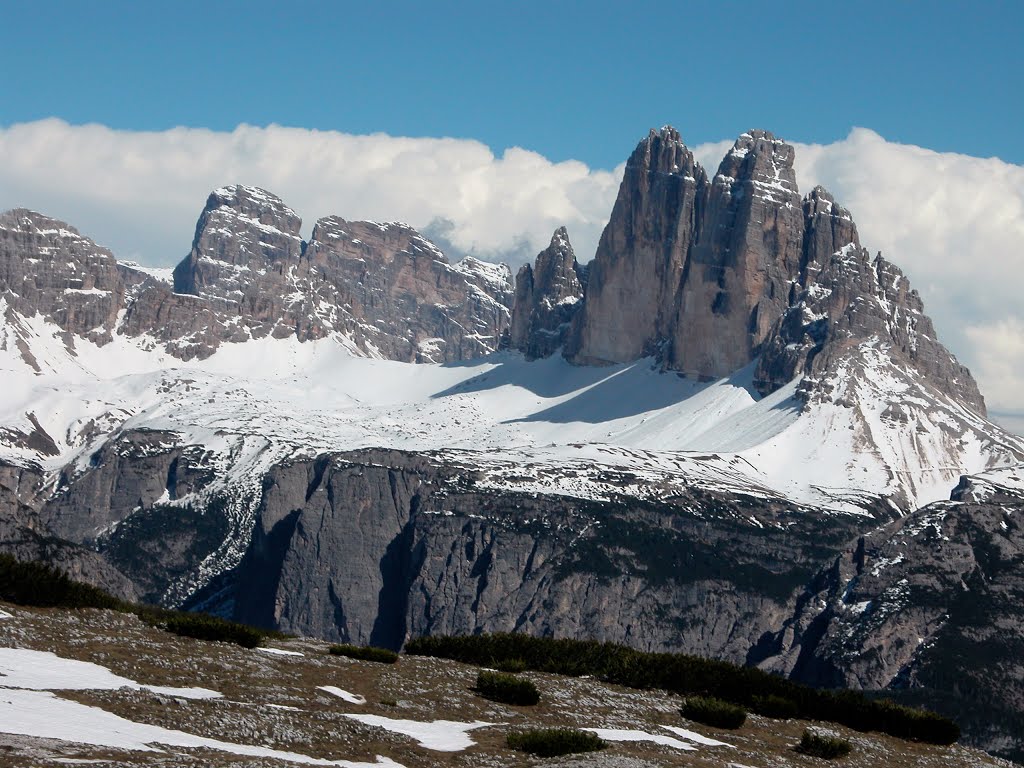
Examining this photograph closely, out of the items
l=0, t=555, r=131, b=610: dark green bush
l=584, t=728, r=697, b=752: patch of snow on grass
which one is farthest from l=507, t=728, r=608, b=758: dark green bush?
l=0, t=555, r=131, b=610: dark green bush

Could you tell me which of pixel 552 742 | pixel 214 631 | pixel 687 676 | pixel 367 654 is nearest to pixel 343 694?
pixel 552 742

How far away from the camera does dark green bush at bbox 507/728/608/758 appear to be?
51469 mm

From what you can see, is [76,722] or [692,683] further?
[692,683]

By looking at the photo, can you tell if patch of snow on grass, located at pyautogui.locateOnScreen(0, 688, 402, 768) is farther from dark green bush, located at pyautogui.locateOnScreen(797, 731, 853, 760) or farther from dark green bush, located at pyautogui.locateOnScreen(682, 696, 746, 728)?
dark green bush, located at pyautogui.locateOnScreen(797, 731, 853, 760)

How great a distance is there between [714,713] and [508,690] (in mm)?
6573

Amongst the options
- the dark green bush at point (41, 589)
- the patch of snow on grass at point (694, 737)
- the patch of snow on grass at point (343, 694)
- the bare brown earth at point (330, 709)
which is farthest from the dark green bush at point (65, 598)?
the patch of snow on grass at point (694, 737)

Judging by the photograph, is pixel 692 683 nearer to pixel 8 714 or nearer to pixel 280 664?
pixel 280 664

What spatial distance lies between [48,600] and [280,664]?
319 inches

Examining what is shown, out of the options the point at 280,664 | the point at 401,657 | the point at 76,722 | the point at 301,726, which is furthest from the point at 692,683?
the point at 76,722

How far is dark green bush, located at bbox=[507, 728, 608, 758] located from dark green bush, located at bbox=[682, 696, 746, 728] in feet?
25.0

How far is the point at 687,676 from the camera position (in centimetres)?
6631

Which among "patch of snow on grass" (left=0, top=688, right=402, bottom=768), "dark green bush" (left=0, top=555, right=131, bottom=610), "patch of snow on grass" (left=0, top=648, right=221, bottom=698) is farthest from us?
"dark green bush" (left=0, top=555, right=131, bottom=610)

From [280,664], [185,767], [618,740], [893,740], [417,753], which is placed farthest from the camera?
[893,740]

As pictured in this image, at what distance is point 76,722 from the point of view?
1826 inches
